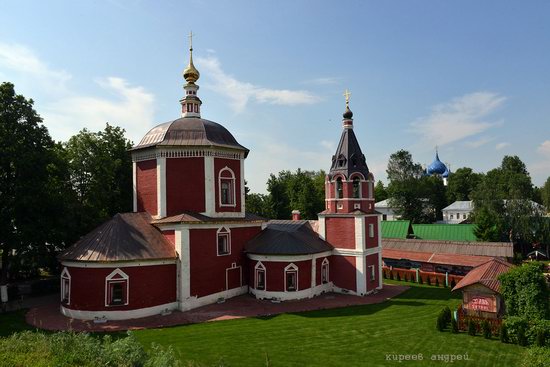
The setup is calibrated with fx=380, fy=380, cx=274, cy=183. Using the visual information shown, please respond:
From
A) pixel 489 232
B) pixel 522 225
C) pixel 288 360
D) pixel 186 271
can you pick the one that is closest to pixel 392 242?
pixel 489 232

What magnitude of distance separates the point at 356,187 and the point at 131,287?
1334 cm

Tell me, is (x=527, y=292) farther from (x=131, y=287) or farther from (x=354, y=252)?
(x=131, y=287)

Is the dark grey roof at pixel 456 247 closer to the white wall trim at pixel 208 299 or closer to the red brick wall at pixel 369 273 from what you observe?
the red brick wall at pixel 369 273

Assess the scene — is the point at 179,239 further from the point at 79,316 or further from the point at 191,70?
the point at 191,70

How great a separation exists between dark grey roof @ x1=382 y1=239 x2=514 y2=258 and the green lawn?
41.1 ft

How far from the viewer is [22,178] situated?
60.2ft

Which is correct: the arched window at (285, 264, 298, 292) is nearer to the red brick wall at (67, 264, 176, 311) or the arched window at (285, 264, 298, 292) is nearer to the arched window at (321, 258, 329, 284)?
the arched window at (321, 258, 329, 284)

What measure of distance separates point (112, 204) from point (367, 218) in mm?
16918

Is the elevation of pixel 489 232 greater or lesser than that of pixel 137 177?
lesser

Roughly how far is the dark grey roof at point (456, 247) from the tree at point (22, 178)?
24627 mm

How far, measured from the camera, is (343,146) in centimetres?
2306

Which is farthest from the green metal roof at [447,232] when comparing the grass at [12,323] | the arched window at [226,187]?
the grass at [12,323]

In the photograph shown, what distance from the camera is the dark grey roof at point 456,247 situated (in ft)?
90.1

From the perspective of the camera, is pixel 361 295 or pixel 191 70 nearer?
pixel 361 295
